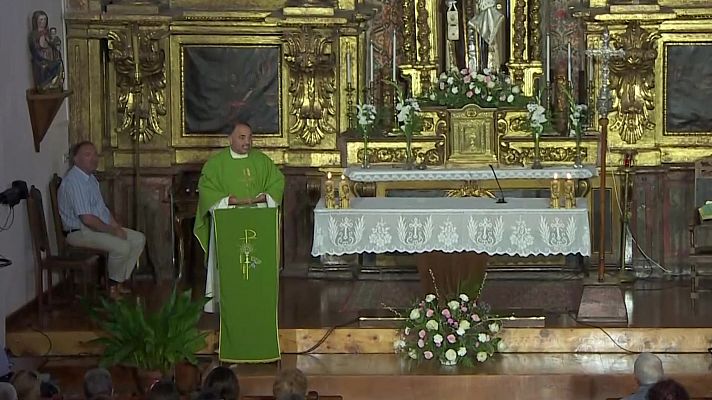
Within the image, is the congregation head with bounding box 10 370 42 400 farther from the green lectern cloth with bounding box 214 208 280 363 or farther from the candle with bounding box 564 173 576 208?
the candle with bounding box 564 173 576 208

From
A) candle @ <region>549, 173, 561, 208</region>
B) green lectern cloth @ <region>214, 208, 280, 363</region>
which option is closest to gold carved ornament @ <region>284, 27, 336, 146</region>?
candle @ <region>549, 173, 561, 208</region>

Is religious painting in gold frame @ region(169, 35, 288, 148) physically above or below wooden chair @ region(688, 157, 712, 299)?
above

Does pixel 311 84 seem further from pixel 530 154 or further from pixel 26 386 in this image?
pixel 26 386

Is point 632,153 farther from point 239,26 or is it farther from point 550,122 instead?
point 239,26

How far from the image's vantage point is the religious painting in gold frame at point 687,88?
13938 mm

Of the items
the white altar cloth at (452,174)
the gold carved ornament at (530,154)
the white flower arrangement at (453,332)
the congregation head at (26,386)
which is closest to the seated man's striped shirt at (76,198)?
the white altar cloth at (452,174)

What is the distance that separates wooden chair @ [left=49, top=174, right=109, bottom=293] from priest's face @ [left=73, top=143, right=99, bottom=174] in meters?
0.36

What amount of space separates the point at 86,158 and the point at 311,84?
95.4 inches

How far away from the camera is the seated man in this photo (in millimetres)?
12461

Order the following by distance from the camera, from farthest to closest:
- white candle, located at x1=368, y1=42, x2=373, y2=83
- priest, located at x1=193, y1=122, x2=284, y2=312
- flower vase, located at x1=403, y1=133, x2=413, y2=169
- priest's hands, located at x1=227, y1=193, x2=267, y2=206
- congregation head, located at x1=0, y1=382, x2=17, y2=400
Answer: white candle, located at x1=368, y1=42, x2=373, y2=83 < flower vase, located at x1=403, y1=133, x2=413, y2=169 < priest, located at x1=193, y1=122, x2=284, y2=312 < priest's hands, located at x1=227, y1=193, x2=267, y2=206 < congregation head, located at x1=0, y1=382, x2=17, y2=400

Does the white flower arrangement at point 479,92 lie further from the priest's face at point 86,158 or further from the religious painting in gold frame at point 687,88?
the priest's face at point 86,158

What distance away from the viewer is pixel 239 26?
14.1 meters

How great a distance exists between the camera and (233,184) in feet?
38.9

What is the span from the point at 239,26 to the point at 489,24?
235 centimetres
